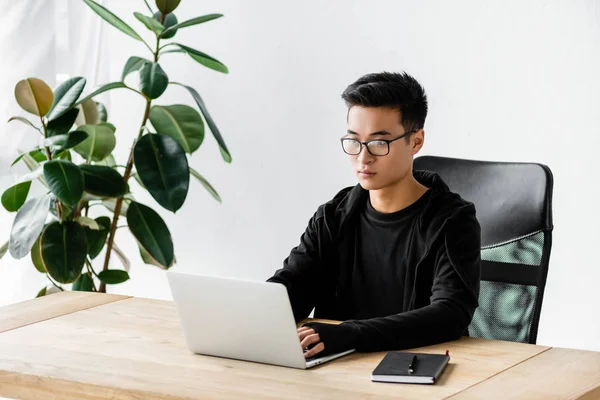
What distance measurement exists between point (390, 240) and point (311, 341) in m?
0.55

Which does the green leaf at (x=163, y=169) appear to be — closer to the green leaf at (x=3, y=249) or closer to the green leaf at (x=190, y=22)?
the green leaf at (x=190, y=22)

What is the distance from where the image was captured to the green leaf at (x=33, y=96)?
119 inches

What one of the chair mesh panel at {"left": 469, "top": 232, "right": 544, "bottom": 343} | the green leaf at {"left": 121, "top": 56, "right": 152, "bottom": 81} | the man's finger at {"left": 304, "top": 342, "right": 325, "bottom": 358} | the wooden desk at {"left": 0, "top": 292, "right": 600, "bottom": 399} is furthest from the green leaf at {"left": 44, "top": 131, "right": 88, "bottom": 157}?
the man's finger at {"left": 304, "top": 342, "right": 325, "bottom": 358}

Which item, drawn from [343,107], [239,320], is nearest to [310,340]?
[239,320]

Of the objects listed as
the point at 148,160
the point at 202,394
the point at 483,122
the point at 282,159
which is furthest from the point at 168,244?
the point at 202,394

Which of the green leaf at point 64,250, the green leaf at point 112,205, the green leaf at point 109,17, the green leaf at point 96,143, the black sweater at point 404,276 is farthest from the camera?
the green leaf at point 112,205

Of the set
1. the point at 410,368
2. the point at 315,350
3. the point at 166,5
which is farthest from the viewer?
the point at 166,5

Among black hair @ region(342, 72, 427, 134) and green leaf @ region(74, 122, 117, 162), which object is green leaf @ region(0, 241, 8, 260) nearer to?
green leaf @ region(74, 122, 117, 162)

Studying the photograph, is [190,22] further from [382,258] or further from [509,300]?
[509,300]

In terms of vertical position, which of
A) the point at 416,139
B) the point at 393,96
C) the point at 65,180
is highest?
the point at 393,96

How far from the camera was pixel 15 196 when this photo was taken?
3.20m

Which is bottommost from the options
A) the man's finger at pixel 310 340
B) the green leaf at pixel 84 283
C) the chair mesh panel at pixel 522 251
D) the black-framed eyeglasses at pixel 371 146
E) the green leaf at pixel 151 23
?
the green leaf at pixel 84 283

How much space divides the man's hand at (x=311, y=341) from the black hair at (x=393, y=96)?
2.08 feet

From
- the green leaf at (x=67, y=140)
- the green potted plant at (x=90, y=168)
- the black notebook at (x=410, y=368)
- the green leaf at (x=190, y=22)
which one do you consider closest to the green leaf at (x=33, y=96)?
the green potted plant at (x=90, y=168)
